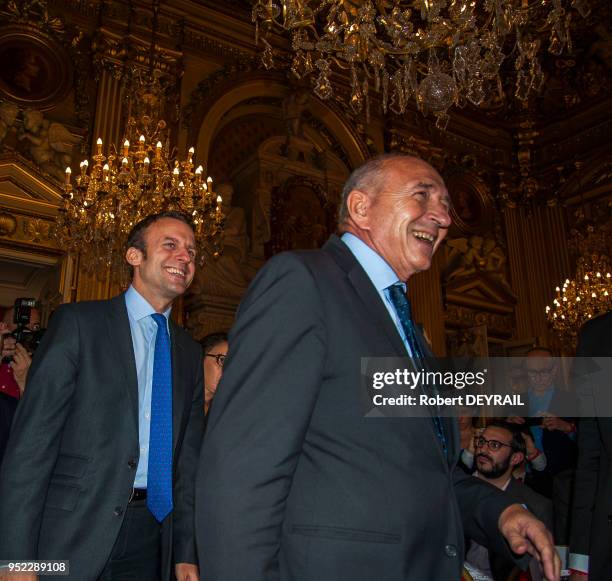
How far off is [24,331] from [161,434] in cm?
146

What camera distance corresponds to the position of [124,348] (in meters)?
2.16

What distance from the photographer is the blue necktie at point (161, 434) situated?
2.08m

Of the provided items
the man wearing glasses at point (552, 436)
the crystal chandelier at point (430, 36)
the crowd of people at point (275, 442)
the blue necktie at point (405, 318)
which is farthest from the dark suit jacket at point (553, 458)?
the blue necktie at point (405, 318)

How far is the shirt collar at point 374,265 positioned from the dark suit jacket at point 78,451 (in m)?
1.02

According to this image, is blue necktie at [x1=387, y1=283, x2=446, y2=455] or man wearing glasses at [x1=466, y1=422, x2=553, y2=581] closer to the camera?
blue necktie at [x1=387, y1=283, x2=446, y2=455]

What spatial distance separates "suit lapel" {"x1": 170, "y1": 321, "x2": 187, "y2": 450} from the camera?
2252 mm

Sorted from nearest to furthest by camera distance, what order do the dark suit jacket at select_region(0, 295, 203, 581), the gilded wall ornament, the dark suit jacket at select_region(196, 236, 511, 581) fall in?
the dark suit jacket at select_region(196, 236, 511, 581), the dark suit jacket at select_region(0, 295, 203, 581), the gilded wall ornament

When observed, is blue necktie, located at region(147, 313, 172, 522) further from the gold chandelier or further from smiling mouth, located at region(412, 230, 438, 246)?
the gold chandelier

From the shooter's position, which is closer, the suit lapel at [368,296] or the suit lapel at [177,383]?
the suit lapel at [368,296]

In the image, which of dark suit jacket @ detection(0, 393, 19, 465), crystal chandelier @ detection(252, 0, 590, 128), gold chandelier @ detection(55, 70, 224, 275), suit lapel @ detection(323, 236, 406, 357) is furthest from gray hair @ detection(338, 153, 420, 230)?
gold chandelier @ detection(55, 70, 224, 275)

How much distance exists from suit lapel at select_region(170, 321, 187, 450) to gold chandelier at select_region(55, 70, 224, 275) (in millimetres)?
3836

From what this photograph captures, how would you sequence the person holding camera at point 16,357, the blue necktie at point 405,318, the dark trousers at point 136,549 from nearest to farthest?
the blue necktie at point 405,318 → the dark trousers at point 136,549 → the person holding camera at point 16,357

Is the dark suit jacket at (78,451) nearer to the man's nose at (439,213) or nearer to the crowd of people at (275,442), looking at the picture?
the crowd of people at (275,442)

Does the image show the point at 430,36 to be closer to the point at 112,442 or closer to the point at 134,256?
the point at 134,256
